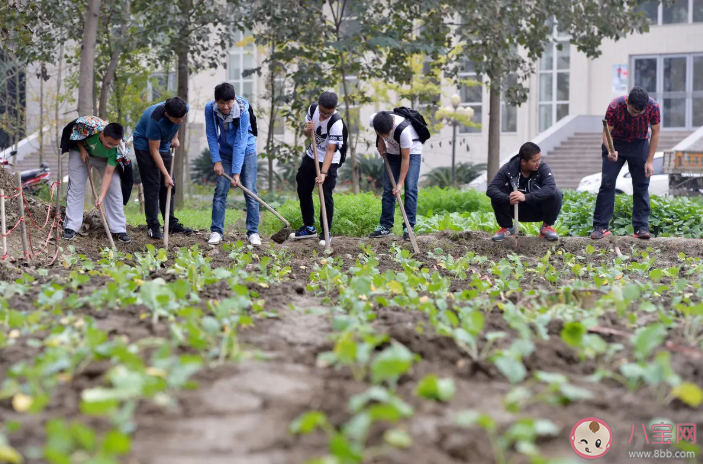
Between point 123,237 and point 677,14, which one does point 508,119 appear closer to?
point 677,14

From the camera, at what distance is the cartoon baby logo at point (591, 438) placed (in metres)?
2.30

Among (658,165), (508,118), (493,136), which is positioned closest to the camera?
(493,136)

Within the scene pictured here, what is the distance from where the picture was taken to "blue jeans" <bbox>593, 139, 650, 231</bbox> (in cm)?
808

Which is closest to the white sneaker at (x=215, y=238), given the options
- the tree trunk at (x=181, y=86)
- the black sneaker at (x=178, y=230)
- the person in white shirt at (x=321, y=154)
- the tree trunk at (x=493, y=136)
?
the black sneaker at (x=178, y=230)

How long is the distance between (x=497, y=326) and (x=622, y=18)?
1137 centimetres

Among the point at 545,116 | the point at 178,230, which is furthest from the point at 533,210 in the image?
the point at 545,116

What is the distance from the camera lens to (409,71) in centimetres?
1406

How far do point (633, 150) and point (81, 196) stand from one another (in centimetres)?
547

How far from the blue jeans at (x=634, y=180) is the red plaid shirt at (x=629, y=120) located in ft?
0.28

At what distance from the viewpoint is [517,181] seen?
7.79m

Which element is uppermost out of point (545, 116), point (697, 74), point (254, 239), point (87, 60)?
point (697, 74)

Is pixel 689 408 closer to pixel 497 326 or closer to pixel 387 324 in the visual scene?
pixel 497 326

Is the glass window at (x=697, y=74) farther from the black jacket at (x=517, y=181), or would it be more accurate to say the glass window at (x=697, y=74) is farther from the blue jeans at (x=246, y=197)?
the blue jeans at (x=246, y=197)

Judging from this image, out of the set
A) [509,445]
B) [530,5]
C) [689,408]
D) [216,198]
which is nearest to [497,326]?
[689,408]
